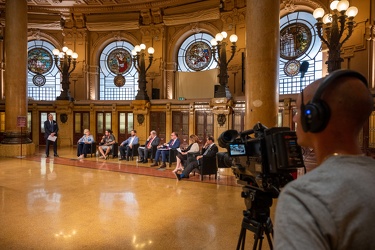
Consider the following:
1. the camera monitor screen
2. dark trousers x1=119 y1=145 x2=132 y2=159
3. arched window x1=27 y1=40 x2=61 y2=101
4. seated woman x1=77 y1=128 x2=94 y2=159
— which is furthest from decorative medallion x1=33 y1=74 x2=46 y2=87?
the camera monitor screen

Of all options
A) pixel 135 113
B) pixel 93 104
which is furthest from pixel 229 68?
pixel 93 104

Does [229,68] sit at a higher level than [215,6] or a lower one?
lower

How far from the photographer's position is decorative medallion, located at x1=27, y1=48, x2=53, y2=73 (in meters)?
19.5

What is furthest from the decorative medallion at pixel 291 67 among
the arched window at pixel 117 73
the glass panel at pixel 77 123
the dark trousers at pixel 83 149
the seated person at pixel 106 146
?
the glass panel at pixel 77 123

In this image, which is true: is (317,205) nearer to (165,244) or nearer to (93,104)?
(165,244)

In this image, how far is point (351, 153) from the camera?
2.80ft

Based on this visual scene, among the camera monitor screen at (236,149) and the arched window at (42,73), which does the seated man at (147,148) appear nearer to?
the camera monitor screen at (236,149)

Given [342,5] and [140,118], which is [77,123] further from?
[342,5]

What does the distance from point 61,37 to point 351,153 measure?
69.3 feet

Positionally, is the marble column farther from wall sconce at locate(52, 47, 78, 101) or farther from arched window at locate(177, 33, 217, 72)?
arched window at locate(177, 33, 217, 72)

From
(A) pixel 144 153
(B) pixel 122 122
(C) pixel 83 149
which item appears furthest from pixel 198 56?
(C) pixel 83 149

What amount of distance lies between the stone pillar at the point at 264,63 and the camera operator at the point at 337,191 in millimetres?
4463

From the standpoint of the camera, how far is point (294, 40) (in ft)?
45.9

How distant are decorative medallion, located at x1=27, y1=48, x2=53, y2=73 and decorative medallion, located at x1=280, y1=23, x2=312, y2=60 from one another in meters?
15.0
